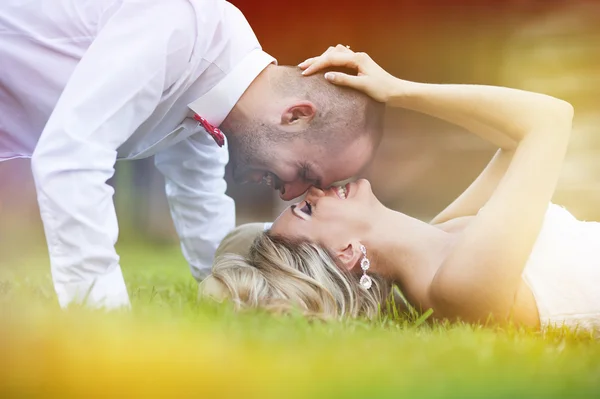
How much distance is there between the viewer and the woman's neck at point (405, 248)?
3.33 ft

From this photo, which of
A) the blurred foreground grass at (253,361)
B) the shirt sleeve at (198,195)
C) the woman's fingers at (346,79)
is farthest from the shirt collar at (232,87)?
the blurred foreground grass at (253,361)

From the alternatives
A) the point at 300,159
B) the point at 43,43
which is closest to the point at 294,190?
the point at 300,159

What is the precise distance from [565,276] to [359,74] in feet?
1.27

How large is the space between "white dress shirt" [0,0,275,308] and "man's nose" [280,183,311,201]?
138 mm

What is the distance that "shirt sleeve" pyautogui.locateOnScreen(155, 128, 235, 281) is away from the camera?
51.8 inches

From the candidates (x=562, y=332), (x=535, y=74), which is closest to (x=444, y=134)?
(x=535, y=74)

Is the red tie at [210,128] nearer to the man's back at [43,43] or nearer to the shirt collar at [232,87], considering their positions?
the shirt collar at [232,87]

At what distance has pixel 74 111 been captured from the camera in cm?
88

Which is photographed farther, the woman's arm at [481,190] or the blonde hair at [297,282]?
the woman's arm at [481,190]

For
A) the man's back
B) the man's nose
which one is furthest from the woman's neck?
the man's back

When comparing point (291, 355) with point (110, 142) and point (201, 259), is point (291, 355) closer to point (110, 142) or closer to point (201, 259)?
point (110, 142)

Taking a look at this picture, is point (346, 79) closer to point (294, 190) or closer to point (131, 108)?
point (294, 190)

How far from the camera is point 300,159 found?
1.05 meters

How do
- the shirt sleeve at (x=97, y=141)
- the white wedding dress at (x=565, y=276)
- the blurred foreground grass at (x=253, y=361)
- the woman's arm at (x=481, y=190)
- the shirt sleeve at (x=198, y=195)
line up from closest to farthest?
the blurred foreground grass at (x=253, y=361) → the shirt sleeve at (x=97, y=141) → the white wedding dress at (x=565, y=276) → the woman's arm at (x=481, y=190) → the shirt sleeve at (x=198, y=195)
